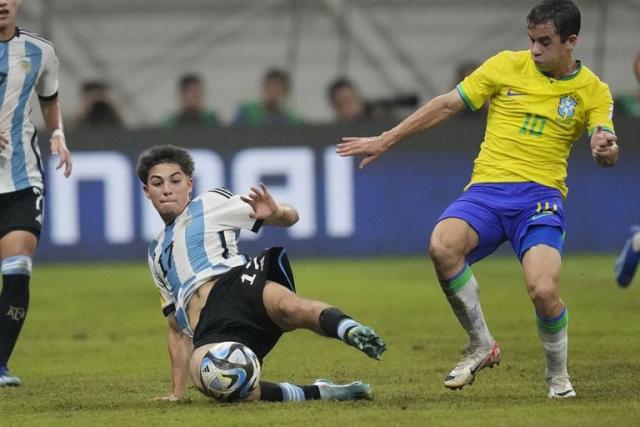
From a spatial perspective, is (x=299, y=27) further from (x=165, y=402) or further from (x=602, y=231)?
(x=165, y=402)

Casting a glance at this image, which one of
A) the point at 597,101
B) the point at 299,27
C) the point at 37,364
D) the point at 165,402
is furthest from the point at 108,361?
the point at 299,27

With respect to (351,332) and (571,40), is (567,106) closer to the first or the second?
(571,40)

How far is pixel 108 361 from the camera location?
1002 cm

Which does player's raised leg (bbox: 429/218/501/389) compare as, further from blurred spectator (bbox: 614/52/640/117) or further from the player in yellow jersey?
blurred spectator (bbox: 614/52/640/117)

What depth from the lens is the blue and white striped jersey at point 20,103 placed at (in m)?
9.20

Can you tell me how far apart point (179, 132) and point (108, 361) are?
7.76 m

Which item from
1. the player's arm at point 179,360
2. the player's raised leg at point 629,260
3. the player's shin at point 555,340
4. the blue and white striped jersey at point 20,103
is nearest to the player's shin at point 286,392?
the player's arm at point 179,360

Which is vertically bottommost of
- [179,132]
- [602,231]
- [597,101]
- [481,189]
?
[602,231]

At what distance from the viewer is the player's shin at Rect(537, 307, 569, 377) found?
297 inches

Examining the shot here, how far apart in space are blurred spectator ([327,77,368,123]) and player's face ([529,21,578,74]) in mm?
10095

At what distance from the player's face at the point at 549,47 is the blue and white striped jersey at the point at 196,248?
1772 millimetres

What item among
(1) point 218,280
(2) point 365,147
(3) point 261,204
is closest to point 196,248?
(1) point 218,280

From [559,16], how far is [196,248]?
90.6 inches

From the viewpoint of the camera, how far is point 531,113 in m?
7.98
